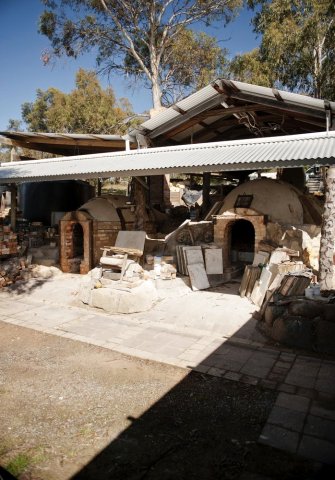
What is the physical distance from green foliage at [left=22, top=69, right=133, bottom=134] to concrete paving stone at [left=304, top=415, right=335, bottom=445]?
27082mm

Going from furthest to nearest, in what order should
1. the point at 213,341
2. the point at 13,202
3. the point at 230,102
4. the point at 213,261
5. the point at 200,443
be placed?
1. the point at 13,202
2. the point at 230,102
3. the point at 213,261
4. the point at 213,341
5. the point at 200,443

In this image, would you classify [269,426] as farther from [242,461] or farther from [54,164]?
[54,164]

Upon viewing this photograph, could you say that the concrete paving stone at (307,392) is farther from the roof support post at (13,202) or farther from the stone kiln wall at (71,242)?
the roof support post at (13,202)

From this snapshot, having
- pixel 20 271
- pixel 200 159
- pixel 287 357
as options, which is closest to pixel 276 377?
pixel 287 357

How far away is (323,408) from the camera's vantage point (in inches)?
173

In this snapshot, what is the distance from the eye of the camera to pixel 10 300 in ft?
31.5

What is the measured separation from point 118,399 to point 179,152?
755cm

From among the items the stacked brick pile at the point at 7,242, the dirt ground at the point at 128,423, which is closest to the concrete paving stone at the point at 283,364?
the dirt ground at the point at 128,423

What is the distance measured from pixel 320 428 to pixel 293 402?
0.56 metres

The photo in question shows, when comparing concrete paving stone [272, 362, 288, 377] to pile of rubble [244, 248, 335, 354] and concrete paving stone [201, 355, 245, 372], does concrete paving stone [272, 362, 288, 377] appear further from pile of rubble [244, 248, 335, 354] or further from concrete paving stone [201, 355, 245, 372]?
pile of rubble [244, 248, 335, 354]

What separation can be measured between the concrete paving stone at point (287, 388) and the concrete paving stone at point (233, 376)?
1.99ft

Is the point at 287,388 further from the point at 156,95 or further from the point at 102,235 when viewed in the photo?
the point at 156,95

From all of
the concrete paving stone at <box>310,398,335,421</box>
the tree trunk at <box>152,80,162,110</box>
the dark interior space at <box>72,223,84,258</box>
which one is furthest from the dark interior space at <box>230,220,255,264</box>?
the tree trunk at <box>152,80,162,110</box>

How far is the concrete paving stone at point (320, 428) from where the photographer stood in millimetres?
3870
